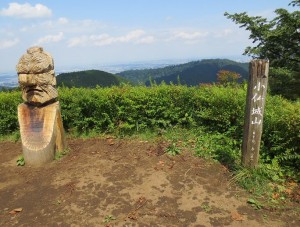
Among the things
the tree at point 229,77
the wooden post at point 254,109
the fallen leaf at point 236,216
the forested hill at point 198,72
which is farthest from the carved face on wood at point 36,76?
the forested hill at point 198,72

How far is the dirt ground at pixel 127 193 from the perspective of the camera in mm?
3975

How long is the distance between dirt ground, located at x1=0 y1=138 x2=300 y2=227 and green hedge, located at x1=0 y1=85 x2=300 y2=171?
3.81 feet

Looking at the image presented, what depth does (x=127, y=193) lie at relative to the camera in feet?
15.2

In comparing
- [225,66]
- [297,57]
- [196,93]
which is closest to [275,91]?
[297,57]

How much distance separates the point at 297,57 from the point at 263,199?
14.1 meters

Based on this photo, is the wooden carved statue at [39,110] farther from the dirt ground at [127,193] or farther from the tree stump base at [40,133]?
the dirt ground at [127,193]

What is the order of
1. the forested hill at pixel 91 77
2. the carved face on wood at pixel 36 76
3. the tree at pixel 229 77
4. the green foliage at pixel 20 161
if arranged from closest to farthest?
the carved face on wood at pixel 36 76 → the green foliage at pixel 20 161 → the tree at pixel 229 77 → the forested hill at pixel 91 77

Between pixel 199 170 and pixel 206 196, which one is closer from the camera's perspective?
pixel 206 196

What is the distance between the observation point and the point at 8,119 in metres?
8.12

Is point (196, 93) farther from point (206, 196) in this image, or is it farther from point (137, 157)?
point (206, 196)

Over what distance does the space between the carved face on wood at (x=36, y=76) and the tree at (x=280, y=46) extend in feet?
41.0

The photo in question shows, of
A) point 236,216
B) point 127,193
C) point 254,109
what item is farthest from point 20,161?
point 254,109

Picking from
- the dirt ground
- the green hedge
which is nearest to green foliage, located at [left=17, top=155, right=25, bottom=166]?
the dirt ground

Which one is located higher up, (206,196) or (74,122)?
(74,122)
